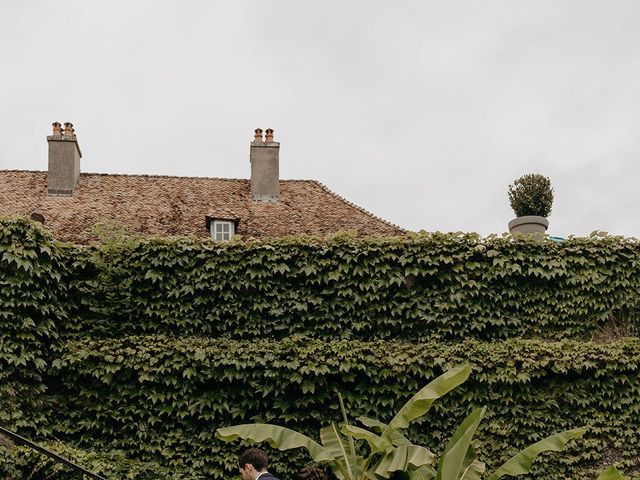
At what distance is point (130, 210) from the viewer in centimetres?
2141

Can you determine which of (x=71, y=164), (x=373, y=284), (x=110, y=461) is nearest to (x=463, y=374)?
(x=373, y=284)

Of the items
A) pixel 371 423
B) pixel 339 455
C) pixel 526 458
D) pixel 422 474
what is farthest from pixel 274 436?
pixel 526 458

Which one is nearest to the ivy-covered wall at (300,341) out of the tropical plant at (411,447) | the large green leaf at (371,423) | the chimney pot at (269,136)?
the large green leaf at (371,423)

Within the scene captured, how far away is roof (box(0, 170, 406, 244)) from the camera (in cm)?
2081

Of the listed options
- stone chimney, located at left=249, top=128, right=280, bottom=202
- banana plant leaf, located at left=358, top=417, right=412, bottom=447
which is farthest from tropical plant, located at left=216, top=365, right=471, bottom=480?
stone chimney, located at left=249, top=128, right=280, bottom=202

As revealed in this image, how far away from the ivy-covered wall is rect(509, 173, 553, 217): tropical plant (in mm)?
5911

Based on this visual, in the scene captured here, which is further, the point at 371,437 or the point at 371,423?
the point at 371,423

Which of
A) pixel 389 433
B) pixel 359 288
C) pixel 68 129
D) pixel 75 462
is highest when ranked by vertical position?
pixel 68 129

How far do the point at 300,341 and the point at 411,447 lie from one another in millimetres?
2702

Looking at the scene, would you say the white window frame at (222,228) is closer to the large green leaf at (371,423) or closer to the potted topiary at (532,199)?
the potted topiary at (532,199)

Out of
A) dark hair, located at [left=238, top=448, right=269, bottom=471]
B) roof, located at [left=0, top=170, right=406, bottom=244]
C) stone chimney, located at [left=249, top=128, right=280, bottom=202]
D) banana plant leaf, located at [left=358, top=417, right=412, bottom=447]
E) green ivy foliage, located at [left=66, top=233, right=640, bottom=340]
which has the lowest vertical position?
banana plant leaf, located at [left=358, top=417, right=412, bottom=447]

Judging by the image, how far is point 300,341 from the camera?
447 inches

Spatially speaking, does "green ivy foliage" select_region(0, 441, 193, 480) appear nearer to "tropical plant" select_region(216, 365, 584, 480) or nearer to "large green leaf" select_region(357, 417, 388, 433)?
"tropical plant" select_region(216, 365, 584, 480)

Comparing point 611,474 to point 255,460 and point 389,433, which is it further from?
point 255,460
